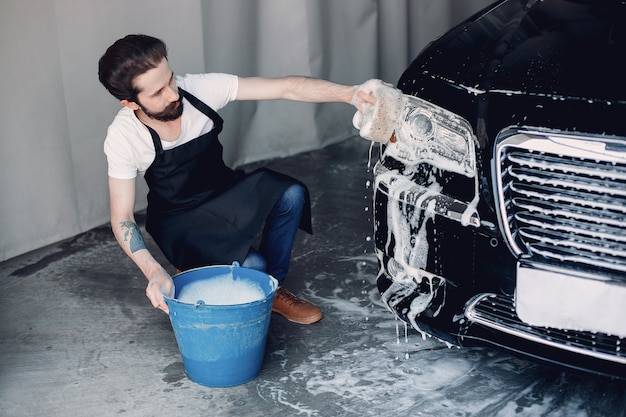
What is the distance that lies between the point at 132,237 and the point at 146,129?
400 millimetres

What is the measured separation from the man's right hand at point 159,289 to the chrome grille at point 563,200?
42.0 inches

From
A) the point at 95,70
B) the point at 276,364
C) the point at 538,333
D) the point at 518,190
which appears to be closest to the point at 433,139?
the point at 518,190

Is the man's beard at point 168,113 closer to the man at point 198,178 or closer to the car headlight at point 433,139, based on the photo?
the man at point 198,178

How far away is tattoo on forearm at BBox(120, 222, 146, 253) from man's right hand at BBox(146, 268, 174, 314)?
16 centimetres

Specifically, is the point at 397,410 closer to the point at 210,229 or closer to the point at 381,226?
the point at 381,226

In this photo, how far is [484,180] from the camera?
8.02ft

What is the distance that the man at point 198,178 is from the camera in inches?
116

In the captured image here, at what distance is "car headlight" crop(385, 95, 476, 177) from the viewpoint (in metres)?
2.52

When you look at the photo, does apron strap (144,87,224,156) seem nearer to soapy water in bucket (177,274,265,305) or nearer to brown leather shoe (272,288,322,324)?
soapy water in bucket (177,274,265,305)


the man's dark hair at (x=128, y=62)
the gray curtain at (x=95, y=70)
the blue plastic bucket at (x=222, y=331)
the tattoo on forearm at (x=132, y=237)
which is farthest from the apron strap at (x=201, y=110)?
the gray curtain at (x=95, y=70)

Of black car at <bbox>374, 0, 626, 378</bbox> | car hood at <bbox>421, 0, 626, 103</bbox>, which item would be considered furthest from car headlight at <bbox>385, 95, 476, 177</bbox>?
car hood at <bbox>421, 0, 626, 103</bbox>

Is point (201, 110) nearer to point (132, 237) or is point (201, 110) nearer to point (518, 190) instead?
point (132, 237)

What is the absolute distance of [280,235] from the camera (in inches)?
131

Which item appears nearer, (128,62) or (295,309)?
(128,62)
